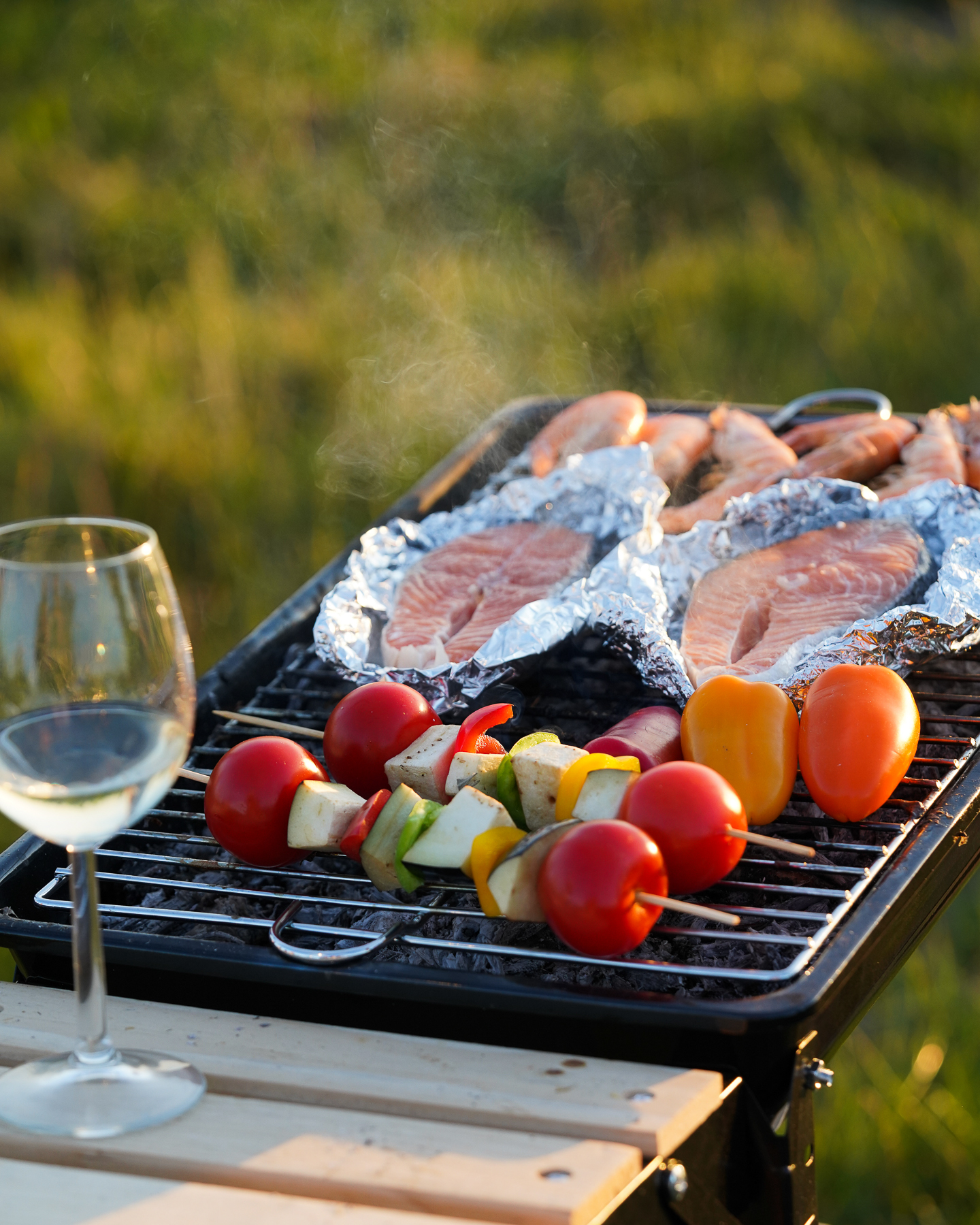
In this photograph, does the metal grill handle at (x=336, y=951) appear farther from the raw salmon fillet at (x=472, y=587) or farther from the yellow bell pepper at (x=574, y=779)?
the raw salmon fillet at (x=472, y=587)

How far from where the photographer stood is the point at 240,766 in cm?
203

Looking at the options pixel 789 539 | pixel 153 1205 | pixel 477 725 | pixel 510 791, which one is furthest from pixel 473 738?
pixel 789 539

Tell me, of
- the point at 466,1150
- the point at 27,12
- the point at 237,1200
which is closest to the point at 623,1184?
the point at 466,1150

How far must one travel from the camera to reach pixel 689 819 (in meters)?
1.78

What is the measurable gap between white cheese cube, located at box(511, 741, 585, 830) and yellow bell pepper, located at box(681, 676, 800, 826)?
0.81ft

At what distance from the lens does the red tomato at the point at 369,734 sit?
215cm

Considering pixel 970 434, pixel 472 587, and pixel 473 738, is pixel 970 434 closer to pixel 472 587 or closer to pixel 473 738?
pixel 472 587

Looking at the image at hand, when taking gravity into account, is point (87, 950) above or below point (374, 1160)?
above

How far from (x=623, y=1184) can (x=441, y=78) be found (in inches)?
390

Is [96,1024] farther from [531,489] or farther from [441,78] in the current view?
[441,78]

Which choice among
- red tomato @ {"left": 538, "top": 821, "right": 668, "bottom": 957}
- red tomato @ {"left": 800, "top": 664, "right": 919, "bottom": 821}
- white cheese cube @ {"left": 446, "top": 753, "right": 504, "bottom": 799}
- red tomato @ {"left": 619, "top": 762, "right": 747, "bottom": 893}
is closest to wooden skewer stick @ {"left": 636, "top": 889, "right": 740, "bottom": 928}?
red tomato @ {"left": 538, "top": 821, "right": 668, "bottom": 957}

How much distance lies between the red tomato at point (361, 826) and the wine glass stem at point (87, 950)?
0.50 m

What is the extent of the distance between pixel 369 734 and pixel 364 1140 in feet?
2.55

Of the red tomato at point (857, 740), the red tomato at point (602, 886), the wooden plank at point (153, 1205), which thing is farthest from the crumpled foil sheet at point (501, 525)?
the wooden plank at point (153, 1205)
